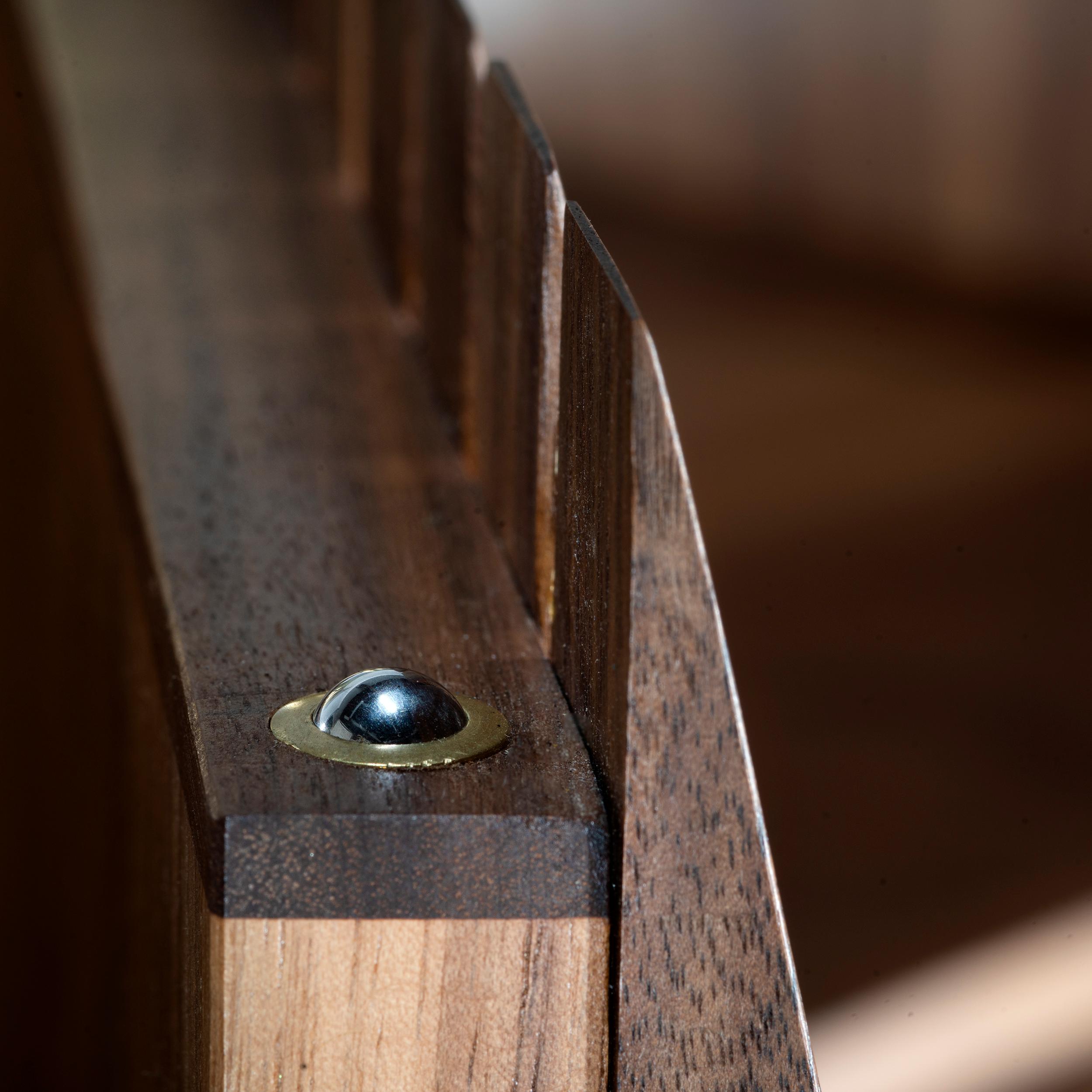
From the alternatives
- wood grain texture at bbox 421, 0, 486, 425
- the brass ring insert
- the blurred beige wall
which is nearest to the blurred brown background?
the blurred beige wall

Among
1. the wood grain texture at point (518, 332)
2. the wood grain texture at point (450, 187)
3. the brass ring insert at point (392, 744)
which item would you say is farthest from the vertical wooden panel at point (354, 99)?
the brass ring insert at point (392, 744)

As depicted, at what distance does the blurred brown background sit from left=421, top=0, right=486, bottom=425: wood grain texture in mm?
431

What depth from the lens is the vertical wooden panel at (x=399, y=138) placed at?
931mm

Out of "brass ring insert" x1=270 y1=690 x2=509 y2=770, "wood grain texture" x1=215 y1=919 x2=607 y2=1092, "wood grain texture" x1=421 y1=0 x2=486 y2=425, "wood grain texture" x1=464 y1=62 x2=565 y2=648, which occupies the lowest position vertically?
"wood grain texture" x1=215 y1=919 x2=607 y2=1092

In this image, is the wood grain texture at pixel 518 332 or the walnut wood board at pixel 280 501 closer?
the walnut wood board at pixel 280 501

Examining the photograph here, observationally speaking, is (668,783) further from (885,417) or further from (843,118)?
(843,118)

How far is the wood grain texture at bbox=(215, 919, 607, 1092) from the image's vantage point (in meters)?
0.44

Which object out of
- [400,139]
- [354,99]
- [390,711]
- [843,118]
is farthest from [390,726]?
[843,118]

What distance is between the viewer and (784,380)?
5.00 feet

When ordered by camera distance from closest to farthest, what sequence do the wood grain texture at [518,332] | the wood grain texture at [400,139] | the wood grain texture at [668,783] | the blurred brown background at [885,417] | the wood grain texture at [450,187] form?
the wood grain texture at [668,783] → the wood grain texture at [518,332] → the wood grain texture at [450,187] → the wood grain texture at [400,139] → the blurred brown background at [885,417]

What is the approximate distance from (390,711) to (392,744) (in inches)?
0.5

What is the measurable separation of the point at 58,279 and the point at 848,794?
77 centimetres

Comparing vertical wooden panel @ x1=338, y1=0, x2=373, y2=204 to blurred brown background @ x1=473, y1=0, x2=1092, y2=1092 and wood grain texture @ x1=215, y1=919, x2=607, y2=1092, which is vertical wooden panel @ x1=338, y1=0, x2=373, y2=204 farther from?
wood grain texture @ x1=215, y1=919, x2=607, y2=1092

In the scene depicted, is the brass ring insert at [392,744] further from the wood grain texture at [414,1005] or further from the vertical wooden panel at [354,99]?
the vertical wooden panel at [354,99]
